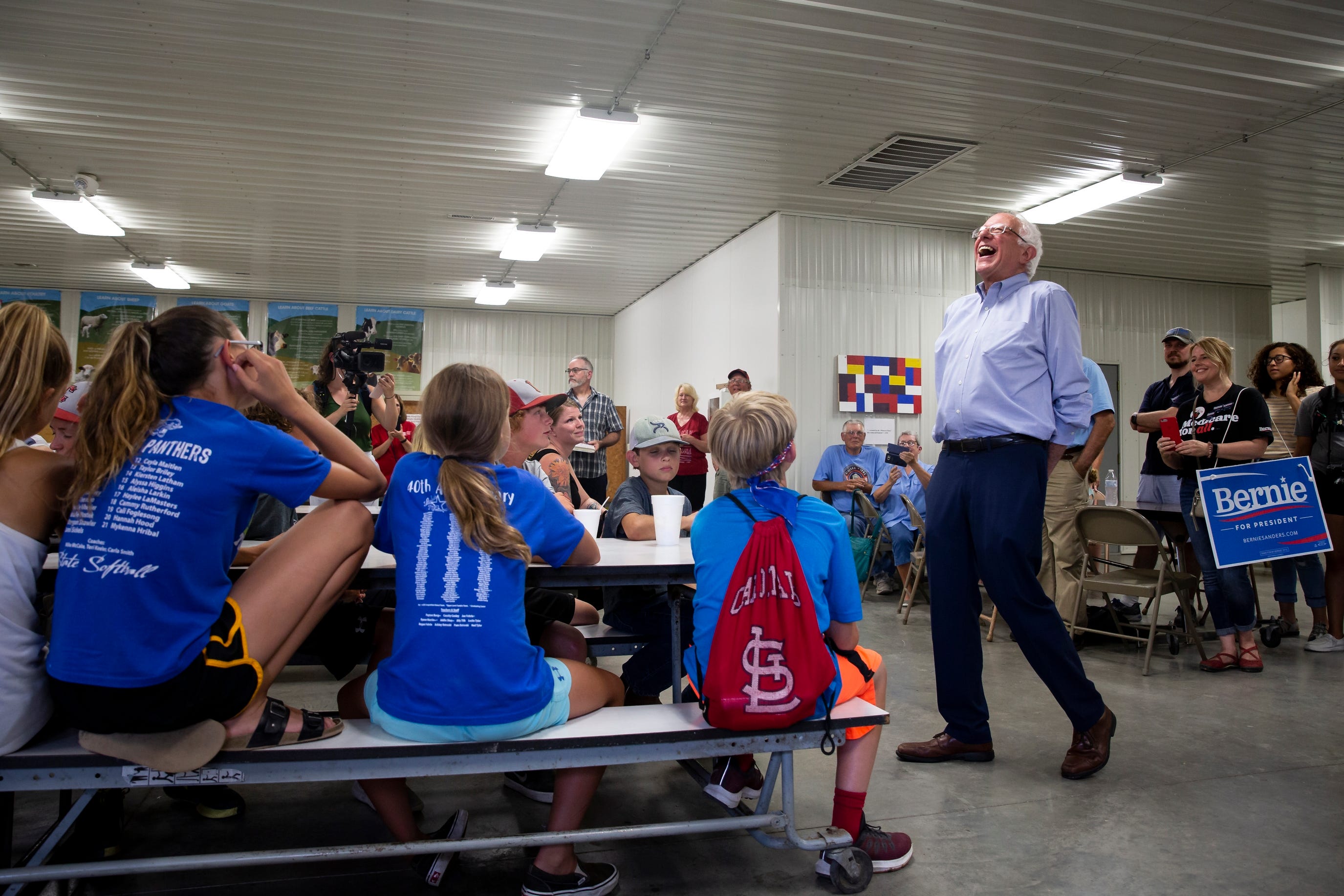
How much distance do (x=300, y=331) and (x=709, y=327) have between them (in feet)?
20.8

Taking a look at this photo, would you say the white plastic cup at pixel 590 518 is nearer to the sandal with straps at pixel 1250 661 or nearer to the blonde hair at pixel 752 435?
the blonde hair at pixel 752 435

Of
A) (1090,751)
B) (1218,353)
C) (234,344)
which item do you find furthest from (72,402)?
(1218,353)

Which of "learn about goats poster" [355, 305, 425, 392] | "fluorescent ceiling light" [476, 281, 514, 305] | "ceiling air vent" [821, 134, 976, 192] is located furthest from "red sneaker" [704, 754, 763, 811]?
"learn about goats poster" [355, 305, 425, 392]

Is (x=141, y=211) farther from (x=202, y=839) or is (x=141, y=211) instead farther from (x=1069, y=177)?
(x=1069, y=177)

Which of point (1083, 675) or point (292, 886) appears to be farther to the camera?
point (1083, 675)

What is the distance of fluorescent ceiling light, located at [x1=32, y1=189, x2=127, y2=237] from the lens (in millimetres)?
7215

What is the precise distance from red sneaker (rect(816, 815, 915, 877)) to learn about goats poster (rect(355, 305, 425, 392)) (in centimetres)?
1142

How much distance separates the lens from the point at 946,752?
113 inches

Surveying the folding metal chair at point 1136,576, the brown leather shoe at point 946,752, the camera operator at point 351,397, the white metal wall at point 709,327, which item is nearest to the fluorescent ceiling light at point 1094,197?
the white metal wall at point 709,327

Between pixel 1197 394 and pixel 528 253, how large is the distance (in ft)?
21.6

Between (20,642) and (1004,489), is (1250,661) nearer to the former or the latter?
(1004,489)

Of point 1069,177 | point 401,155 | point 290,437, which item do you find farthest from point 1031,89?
point 290,437

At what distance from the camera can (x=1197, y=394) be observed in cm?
461

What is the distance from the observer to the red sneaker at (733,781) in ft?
7.38
